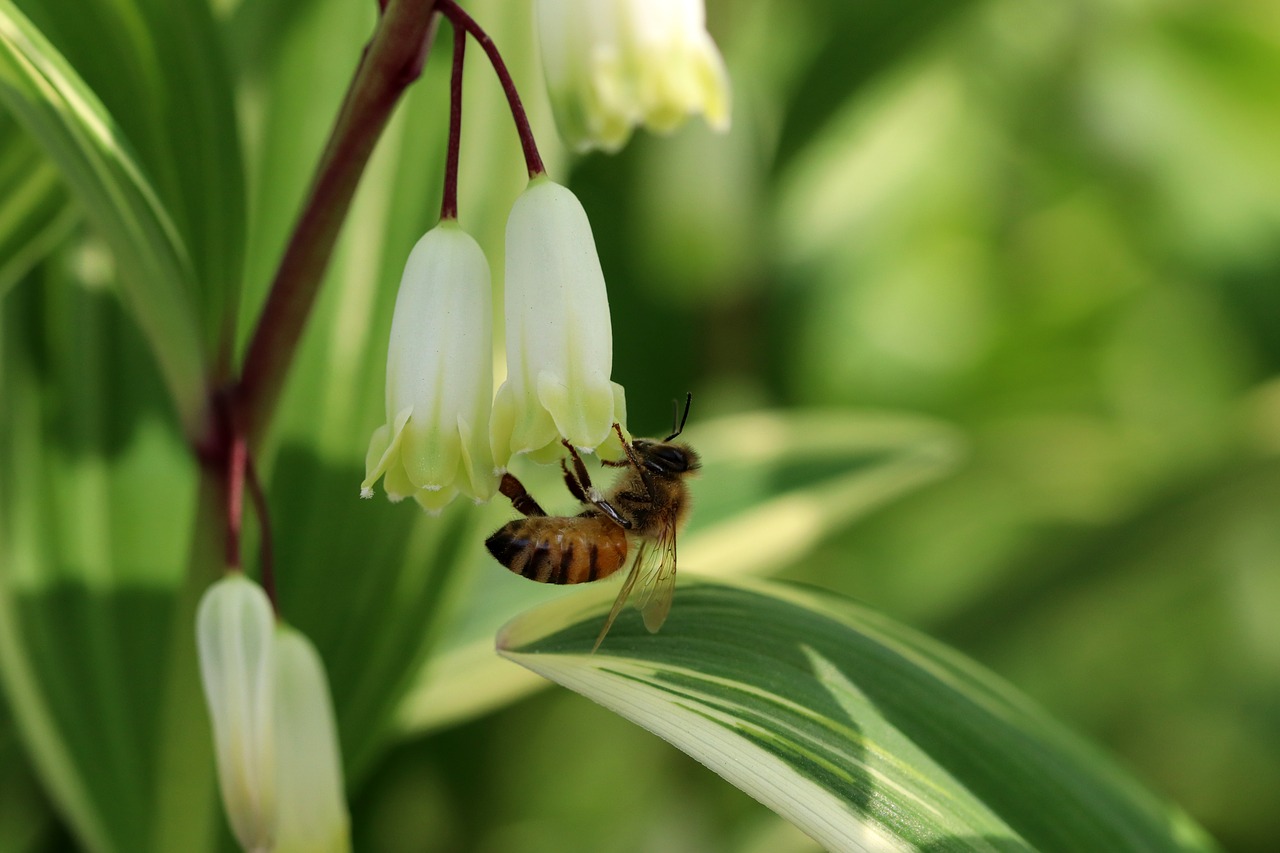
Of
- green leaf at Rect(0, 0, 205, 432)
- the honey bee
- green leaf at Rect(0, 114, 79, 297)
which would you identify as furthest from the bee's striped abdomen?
green leaf at Rect(0, 114, 79, 297)

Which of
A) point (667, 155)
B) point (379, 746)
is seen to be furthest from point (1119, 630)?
point (379, 746)

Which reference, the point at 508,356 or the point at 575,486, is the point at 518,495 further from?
the point at 508,356

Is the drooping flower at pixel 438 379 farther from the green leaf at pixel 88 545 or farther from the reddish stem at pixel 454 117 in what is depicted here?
the green leaf at pixel 88 545

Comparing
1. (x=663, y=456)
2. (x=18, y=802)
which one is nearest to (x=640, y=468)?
(x=663, y=456)

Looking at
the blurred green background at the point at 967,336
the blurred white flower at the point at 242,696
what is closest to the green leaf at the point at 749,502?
the blurred green background at the point at 967,336

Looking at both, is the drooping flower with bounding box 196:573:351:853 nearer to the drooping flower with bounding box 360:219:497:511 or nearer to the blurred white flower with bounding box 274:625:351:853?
the blurred white flower with bounding box 274:625:351:853
